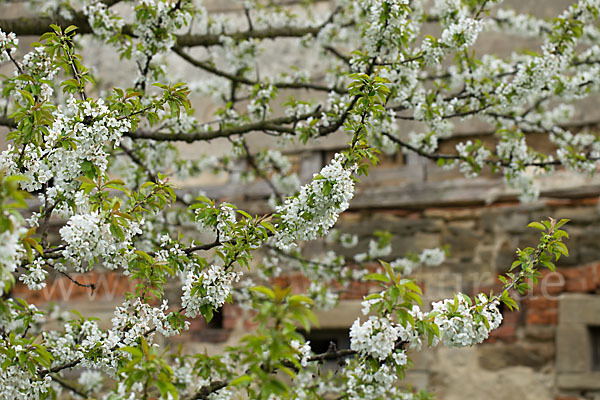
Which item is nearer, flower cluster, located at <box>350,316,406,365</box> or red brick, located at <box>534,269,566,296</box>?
flower cluster, located at <box>350,316,406,365</box>

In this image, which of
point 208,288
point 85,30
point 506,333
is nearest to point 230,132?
point 85,30

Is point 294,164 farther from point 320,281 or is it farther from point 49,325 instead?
point 49,325

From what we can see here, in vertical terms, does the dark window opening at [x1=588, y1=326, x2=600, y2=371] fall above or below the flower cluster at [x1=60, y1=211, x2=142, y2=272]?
above

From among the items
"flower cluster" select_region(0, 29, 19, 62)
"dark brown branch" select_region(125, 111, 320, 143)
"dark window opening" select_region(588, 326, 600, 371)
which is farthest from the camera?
"dark window opening" select_region(588, 326, 600, 371)

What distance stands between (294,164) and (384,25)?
256cm

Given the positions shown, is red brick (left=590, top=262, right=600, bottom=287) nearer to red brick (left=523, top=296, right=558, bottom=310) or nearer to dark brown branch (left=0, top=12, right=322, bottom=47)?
red brick (left=523, top=296, right=558, bottom=310)

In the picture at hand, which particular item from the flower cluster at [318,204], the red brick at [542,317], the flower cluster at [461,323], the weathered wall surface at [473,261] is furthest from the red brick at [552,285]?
the flower cluster at [318,204]

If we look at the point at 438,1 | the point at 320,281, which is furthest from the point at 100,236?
the point at 320,281

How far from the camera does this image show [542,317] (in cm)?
448

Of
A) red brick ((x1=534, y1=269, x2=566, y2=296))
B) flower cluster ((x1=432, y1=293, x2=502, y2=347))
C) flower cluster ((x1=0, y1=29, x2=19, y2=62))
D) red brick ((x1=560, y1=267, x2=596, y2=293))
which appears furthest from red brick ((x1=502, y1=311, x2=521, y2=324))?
flower cluster ((x1=0, y1=29, x2=19, y2=62))

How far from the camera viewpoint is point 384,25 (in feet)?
9.35

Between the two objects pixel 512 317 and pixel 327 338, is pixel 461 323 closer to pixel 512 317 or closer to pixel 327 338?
pixel 512 317

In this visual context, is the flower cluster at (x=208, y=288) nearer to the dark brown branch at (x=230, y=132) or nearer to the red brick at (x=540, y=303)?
the dark brown branch at (x=230, y=132)

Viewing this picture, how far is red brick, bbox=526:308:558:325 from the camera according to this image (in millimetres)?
4457
